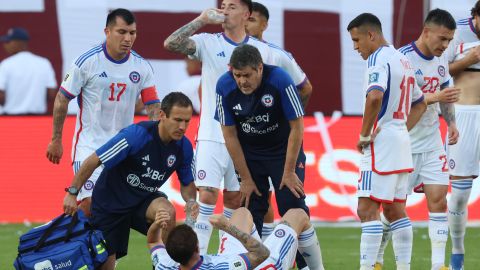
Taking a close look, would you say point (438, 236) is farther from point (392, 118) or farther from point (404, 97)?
point (404, 97)

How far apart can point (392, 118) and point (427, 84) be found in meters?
1.17

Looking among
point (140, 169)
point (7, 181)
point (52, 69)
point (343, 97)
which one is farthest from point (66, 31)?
point (140, 169)

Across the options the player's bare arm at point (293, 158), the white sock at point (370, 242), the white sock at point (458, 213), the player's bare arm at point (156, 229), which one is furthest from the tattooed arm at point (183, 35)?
the white sock at point (458, 213)

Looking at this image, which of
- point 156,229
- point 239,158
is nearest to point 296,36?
point 239,158

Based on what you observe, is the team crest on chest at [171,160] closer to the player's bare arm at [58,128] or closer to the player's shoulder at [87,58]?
the player's bare arm at [58,128]

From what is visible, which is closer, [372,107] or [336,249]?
[372,107]

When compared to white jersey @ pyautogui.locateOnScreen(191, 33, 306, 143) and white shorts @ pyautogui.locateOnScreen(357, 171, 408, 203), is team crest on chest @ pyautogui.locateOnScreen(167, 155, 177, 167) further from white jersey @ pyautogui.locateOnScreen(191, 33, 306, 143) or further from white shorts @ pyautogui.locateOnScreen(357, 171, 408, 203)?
white shorts @ pyautogui.locateOnScreen(357, 171, 408, 203)

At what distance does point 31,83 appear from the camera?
661 inches

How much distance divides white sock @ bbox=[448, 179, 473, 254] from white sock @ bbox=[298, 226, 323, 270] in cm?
205

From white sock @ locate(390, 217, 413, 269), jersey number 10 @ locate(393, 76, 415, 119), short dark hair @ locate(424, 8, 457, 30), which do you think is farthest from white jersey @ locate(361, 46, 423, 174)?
short dark hair @ locate(424, 8, 457, 30)

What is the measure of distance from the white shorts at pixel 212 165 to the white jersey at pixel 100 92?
79 centimetres

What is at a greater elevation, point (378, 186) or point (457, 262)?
point (378, 186)

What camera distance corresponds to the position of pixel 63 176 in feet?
52.9

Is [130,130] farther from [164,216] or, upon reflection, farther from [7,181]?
[7,181]
